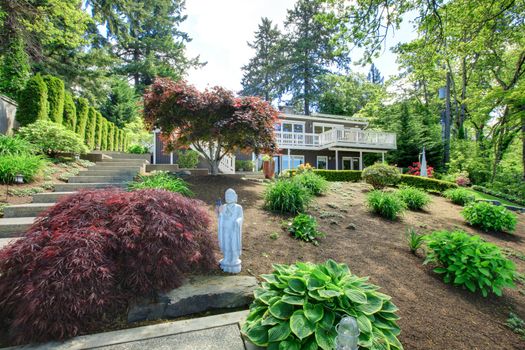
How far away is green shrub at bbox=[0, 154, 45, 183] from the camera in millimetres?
5000

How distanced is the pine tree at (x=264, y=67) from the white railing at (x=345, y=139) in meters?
13.3

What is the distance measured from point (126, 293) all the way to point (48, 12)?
33.6 ft

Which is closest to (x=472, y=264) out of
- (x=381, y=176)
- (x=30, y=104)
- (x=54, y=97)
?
(x=381, y=176)

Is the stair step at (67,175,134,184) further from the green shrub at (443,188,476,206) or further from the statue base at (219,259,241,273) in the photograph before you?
the green shrub at (443,188,476,206)

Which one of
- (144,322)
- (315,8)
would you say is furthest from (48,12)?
(315,8)

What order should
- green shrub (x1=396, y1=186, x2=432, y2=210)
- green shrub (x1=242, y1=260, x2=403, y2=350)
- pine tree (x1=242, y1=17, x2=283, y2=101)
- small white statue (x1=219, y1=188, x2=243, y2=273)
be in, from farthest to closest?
pine tree (x1=242, y1=17, x2=283, y2=101)
green shrub (x1=396, y1=186, x2=432, y2=210)
small white statue (x1=219, y1=188, x2=243, y2=273)
green shrub (x1=242, y1=260, x2=403, y2=350)

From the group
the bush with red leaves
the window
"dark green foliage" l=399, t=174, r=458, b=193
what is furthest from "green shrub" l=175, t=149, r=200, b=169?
the window

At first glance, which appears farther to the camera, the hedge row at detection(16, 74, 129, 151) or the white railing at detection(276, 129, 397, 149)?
the white railing at detection(276, 129, 397, 149)

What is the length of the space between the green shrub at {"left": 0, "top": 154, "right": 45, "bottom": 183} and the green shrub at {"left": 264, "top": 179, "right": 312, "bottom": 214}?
514 centimetres

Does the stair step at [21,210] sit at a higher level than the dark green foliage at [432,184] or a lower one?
lower

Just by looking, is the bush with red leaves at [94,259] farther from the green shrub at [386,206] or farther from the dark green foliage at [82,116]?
the dark green foliage at [82,116]

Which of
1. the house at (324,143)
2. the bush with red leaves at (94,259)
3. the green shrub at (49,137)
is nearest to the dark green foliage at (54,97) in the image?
the green shrub at (49,137)

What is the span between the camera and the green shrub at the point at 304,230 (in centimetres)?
426

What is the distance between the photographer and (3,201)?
4.54 metres
